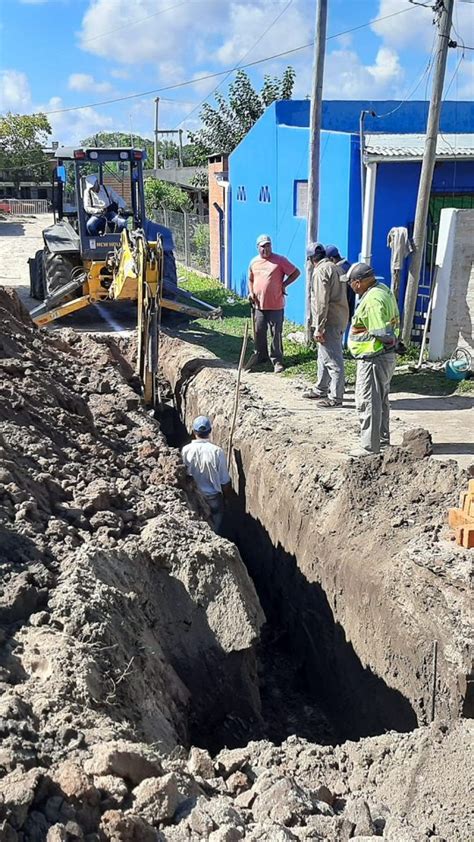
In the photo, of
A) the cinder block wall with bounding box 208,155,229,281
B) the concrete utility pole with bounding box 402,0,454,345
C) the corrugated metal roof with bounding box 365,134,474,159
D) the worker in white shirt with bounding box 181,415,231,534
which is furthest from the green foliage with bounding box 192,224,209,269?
the worker in white shirt with bounding box 181,415,231,534

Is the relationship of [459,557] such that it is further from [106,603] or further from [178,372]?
[178,372]

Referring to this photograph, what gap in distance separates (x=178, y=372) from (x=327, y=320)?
2.23 m

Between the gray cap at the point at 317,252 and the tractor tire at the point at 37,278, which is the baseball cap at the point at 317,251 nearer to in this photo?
the gray cap at the point at 317,252

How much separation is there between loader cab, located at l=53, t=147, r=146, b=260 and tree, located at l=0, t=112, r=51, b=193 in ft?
146

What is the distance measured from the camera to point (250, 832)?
3113mm

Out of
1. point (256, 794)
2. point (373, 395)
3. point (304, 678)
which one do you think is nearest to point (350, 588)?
point (304, 678)

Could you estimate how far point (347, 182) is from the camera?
13.1 meters

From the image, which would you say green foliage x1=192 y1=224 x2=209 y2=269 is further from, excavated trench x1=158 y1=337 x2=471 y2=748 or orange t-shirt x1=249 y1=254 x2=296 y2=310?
excavated trench x1=158 y1=337 x2=471 y2=748

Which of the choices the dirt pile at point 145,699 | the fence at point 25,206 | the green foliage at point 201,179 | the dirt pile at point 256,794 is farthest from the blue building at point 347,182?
the fence at point 25,206

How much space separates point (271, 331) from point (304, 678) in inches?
261

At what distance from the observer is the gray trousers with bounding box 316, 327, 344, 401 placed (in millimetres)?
10258

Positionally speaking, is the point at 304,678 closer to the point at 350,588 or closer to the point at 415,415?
the point at 350,588

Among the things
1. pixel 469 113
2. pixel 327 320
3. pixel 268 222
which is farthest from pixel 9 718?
pixel 469 113

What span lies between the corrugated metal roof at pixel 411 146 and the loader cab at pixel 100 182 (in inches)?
168
